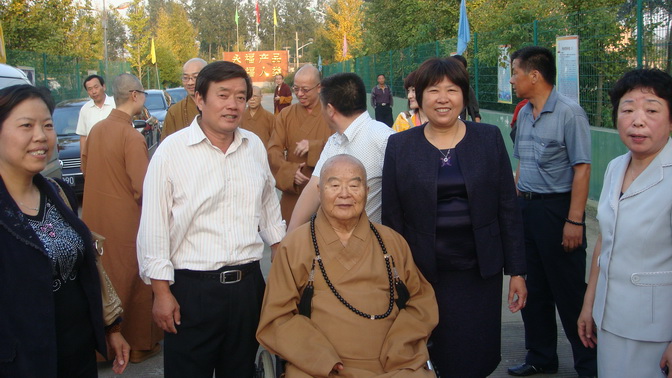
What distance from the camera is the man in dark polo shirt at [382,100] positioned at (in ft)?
59.1

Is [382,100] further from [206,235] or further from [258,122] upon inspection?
[206,235]

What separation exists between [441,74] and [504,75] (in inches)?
322

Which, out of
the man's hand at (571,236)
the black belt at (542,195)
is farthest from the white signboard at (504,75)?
the man's hand at (571,236)

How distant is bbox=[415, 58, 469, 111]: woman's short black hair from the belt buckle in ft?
4.08

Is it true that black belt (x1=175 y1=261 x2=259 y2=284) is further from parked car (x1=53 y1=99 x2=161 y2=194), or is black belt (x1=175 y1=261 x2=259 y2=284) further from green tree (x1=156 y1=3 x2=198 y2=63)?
green tree (x1=156 y1=3 x2=198 y2=63)

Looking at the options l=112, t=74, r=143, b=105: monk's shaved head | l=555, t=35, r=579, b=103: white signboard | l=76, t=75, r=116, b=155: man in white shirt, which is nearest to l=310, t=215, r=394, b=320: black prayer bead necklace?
l=112, t=74, r=143, b=105: monk's shaved head

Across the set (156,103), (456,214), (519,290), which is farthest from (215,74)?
(156,103)

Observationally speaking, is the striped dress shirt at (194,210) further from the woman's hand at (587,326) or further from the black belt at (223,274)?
the woman's hand at (587,326)

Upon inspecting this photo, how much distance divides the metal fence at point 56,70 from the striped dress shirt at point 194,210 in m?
11.2

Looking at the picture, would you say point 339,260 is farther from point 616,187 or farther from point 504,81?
point 504,81

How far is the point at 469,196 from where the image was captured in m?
3.12

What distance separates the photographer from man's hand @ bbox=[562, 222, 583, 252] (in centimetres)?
396

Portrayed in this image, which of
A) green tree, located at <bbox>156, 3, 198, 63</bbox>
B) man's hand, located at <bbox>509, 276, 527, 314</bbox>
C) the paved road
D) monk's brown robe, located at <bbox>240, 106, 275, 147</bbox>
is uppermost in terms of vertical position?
green tree, located at <bbox>156, 3, 198, 63</bbox>

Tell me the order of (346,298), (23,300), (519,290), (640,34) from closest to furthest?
1. (23,300)
2. (346,298)
3. (519,290)
4. (640,34)
